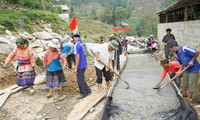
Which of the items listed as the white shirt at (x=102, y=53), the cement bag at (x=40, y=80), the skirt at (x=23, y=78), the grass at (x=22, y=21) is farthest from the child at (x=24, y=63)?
the grass at (x=22, y=21)

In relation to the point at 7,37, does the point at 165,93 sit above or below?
below

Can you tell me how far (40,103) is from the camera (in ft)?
18.9

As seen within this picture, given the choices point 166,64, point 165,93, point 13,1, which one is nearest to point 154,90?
point 165,93

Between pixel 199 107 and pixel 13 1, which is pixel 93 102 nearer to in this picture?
pixel 199 107

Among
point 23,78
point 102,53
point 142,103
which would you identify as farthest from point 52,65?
point 142,103

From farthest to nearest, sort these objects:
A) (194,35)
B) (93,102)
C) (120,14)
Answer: (120,14)
(194,35)
(93,102)

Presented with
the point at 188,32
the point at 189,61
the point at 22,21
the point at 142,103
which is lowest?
the point at 142,103

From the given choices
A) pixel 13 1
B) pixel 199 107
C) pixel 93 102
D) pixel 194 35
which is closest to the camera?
pixel 199 107

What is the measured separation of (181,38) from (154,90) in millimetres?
5448

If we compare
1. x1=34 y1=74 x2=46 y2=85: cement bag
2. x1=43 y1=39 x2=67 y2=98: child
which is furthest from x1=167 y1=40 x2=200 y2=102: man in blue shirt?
x1=34 y1=74 x2=46 y2=85: cement bag

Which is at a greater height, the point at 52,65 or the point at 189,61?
the point at 189,61

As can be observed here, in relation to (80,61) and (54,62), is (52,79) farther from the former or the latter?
(80,61)

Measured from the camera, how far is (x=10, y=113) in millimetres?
5234

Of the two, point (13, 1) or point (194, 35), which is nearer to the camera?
point (194, 35)
